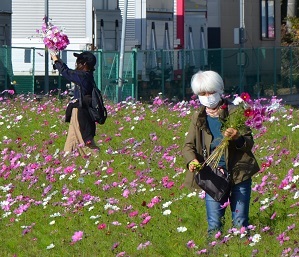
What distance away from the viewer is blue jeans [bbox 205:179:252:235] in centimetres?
957

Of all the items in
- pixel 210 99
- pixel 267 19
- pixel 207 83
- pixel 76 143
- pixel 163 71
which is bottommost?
pixel 76 143

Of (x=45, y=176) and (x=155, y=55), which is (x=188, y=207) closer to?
(x=45, y=176)

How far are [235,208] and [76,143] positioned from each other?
268 inches

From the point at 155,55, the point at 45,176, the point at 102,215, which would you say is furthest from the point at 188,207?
the point at 155,55

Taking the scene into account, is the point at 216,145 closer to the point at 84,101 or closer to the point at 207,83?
the point at 207,83

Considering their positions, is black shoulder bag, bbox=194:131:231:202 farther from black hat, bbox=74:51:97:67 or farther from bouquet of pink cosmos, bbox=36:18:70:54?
bouquet of pink cosmos, bbox=36:18:70:54

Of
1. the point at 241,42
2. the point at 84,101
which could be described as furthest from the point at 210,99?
the point at 241,42

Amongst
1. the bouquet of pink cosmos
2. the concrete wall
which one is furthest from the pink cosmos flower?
the concrete wall

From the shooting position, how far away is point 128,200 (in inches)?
478

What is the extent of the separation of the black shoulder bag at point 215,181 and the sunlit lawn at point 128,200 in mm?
318

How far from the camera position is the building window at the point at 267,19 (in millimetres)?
55031

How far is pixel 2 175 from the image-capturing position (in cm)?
1459

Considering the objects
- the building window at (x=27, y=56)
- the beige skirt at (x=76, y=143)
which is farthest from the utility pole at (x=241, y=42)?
the beige skirt at (x=76, y=143)

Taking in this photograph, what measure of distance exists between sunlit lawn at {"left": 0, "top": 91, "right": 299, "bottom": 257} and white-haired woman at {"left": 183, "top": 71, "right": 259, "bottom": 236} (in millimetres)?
177
